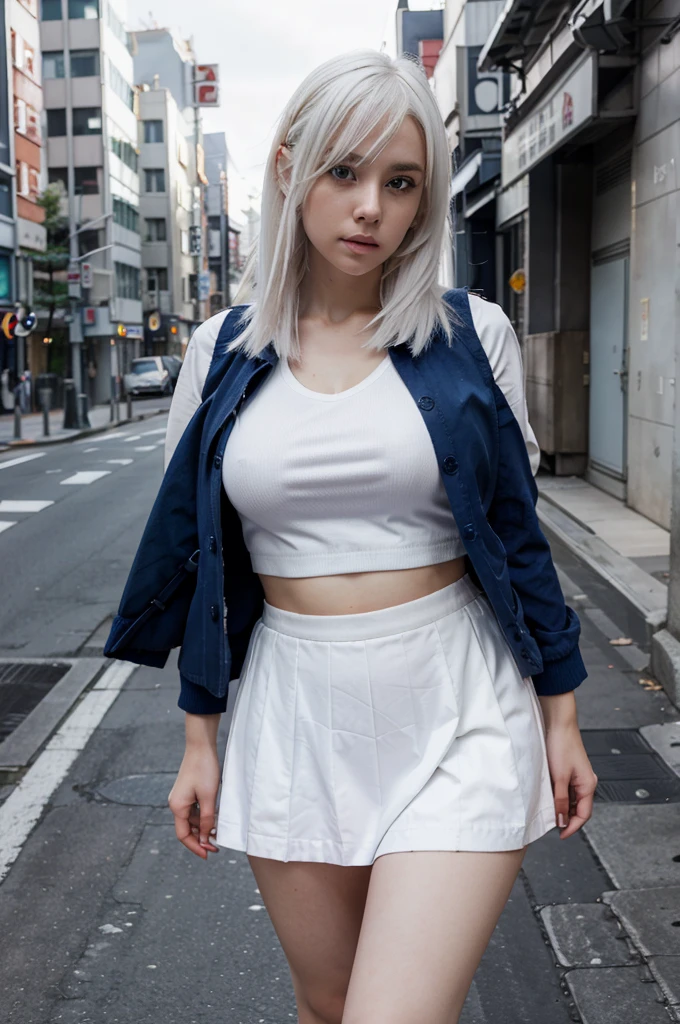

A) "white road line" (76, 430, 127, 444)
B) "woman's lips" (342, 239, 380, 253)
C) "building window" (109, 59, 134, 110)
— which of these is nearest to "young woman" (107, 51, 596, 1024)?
"woman's lips" (342, 239, 380, 253)

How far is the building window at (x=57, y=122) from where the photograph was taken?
2457 inches

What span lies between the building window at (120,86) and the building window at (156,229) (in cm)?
944

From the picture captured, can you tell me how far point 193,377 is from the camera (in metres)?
2.33

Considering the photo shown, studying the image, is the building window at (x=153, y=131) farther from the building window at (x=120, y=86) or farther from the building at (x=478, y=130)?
the building at (x=478, y=130)

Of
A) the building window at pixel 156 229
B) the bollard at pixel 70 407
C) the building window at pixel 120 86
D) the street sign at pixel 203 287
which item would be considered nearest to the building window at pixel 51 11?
the building window at pixel 120 86

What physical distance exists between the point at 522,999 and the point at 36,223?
145 feet

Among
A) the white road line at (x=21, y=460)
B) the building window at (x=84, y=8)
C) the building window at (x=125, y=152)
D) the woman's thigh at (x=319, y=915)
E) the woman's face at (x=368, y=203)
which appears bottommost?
the white road line at (x=21, y=460)

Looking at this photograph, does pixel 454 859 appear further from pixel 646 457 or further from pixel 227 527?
pixel 646 457

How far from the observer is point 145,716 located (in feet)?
20.8

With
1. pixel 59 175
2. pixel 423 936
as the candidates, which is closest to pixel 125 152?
pixel 59 175

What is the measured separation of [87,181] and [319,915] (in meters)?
64.2

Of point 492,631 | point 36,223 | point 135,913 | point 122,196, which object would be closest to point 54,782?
point 135,913

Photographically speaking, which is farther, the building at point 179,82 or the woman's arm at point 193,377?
the building at point 179,82

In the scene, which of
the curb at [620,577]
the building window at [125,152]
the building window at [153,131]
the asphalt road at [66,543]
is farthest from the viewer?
the building window at [153,131]
